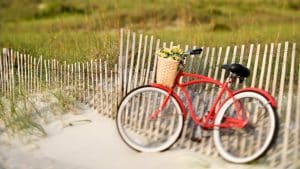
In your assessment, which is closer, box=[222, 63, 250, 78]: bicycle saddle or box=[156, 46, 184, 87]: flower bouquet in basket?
box=[222, 63, 250, 78]: bicycle saddle

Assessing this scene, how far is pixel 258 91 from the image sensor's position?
13.2ft

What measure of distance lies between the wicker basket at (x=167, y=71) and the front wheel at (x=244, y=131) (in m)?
0.60

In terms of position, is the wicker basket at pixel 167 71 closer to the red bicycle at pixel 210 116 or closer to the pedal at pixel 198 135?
the red bicycle at pixel 210 116

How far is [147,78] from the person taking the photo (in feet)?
17.5

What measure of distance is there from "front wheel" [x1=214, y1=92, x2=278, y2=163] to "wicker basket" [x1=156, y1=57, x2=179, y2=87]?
0.60m

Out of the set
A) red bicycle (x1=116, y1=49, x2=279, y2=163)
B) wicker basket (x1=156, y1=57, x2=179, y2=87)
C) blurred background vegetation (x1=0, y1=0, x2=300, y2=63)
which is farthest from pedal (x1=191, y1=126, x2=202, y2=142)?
blurred background vegetation (x1=0, y1=0, x2=300, y2=63)

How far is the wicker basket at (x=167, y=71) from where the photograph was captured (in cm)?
438

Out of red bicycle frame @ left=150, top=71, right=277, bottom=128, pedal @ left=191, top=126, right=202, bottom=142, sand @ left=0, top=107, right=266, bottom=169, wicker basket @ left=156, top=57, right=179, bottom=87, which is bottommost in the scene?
sand @ left=0, top=107, right=266, bottom=169

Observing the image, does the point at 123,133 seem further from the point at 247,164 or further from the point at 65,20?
the point at 65,20

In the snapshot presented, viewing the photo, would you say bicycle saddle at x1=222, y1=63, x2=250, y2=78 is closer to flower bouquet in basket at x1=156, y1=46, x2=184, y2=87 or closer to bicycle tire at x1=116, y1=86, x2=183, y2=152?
flower bouquet in basket at x1=156, y1=46, x2=184, y2=87

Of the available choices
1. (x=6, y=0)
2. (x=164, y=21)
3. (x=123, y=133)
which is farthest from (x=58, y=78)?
(x=6, y=0)

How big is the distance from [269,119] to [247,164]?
18.7 inches

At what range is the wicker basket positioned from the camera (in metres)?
4.38

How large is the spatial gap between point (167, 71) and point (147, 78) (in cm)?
93
